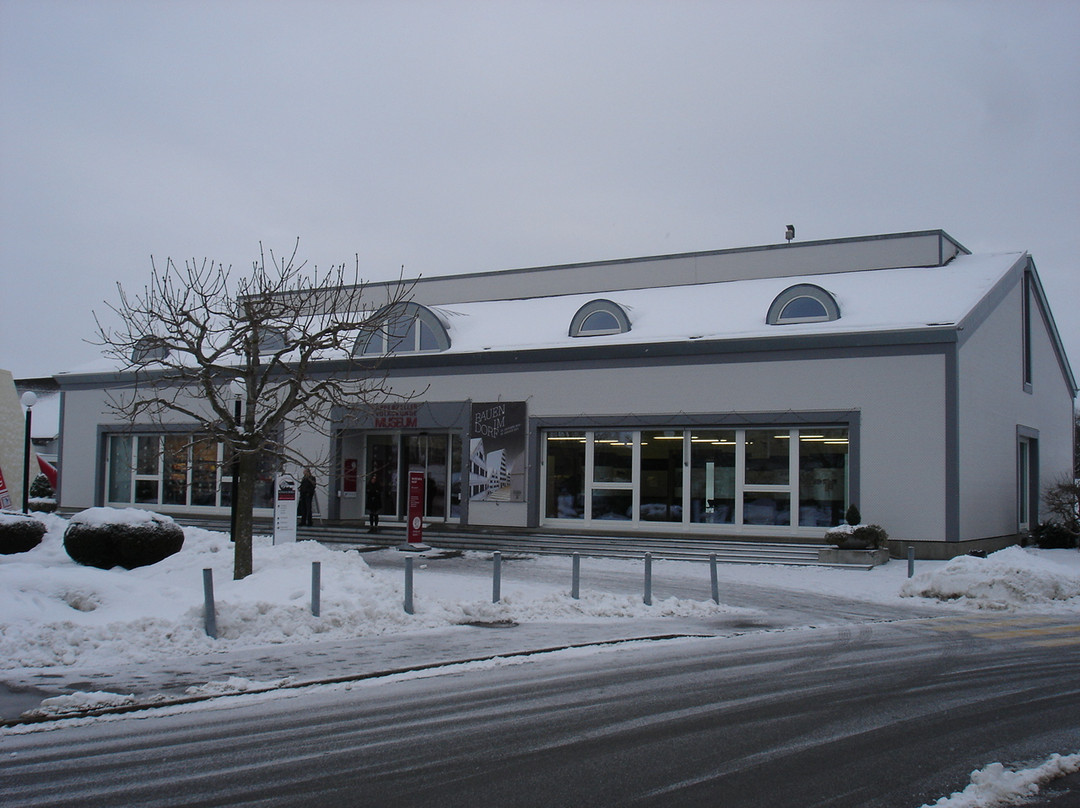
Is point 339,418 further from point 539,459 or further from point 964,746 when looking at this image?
point 964,746

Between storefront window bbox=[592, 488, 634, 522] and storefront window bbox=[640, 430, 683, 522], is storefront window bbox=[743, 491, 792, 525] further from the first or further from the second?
storefront window bbox=[592, 488, 634, 522]

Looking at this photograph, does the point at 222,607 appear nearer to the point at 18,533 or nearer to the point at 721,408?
the point at 18,533

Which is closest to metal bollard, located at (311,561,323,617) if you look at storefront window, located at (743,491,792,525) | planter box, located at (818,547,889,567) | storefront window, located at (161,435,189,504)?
planter box, located at (818,547,889,567)

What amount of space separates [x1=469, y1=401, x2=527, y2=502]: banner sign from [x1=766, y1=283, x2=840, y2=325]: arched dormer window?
288 inches

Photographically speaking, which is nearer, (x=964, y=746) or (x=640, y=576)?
(x=964, y=746)

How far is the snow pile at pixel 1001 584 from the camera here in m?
15.9

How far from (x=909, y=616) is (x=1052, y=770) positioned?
28.1 feet

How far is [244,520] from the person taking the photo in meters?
14.9

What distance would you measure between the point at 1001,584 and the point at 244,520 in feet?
41.8

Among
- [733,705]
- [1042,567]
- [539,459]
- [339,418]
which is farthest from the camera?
[339,418]

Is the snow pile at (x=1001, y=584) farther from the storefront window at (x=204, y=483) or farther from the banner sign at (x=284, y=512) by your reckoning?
the storefront window at (x=204, y=483)

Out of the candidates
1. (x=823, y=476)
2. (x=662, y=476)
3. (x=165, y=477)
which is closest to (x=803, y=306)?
(x=823, y=476)

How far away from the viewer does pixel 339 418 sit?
93.8 ft

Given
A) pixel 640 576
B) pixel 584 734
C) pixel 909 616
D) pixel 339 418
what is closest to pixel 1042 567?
pixel 909 616
